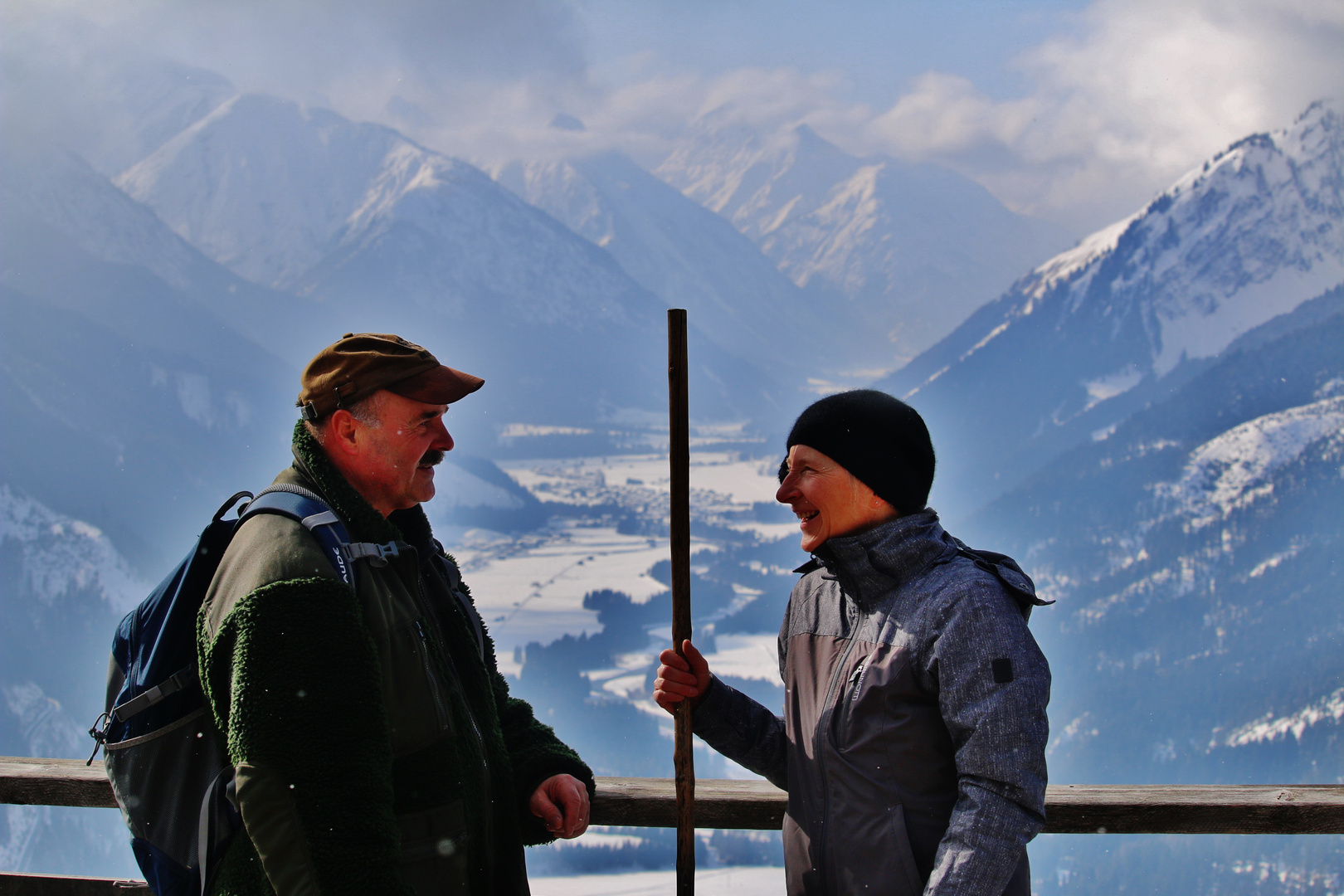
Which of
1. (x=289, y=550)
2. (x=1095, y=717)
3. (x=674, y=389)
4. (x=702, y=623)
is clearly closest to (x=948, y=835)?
(x=674, y=389)

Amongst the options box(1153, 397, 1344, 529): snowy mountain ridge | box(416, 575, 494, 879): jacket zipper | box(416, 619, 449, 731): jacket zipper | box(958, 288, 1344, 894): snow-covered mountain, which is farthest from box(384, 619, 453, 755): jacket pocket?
box(1153, 397, 1344, 529): snowy mountain ridge

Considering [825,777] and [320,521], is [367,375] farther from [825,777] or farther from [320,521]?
[825,777]

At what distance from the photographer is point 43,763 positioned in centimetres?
256

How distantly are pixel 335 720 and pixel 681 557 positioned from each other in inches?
36.1

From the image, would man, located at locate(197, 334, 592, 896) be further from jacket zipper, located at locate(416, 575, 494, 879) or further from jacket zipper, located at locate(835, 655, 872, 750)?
jacket zipper, located at locate(835, 655, 872, 750)

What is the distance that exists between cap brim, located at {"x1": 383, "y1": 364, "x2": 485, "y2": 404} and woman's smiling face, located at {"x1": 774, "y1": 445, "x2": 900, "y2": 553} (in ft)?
2.38

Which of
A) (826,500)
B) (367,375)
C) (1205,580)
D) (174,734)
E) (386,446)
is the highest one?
(1205,580)

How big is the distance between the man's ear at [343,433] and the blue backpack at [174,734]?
222 millimetres

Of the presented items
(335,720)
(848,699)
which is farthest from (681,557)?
(335,720)

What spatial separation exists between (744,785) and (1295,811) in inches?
55.5

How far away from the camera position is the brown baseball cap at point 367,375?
176 centimetres

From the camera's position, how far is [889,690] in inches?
64.9

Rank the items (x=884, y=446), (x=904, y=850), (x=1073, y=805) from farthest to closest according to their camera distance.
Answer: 1. (x=1073, y=805)
2. (x=884, y=446)
3. (x=904, y=850)

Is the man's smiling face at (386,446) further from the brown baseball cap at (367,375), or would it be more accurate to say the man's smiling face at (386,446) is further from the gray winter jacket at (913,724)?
the gray winter jacket at (913,724)
